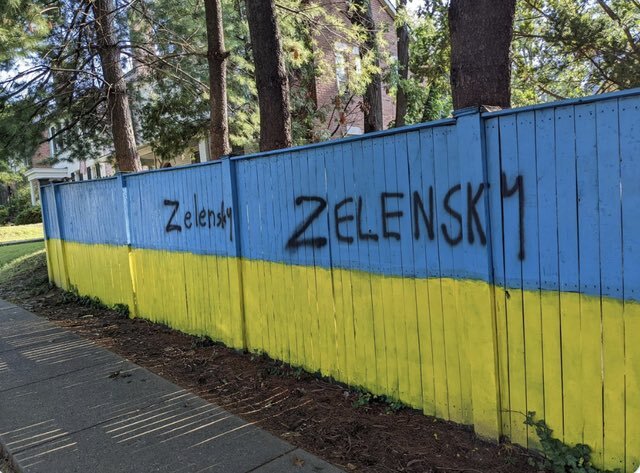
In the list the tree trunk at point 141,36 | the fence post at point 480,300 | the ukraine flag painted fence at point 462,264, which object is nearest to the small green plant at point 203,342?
the ukraine flag painted fence at point 462,264

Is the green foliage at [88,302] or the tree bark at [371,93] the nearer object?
the green foliage at [88,302]

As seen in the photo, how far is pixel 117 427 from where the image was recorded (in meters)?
3.96

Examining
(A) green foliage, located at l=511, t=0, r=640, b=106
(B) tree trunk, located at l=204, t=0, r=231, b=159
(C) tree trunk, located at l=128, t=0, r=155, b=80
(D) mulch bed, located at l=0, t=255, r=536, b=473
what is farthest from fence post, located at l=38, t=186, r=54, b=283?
(A) green foliage, located at l=511, t=0, r=640, b=106

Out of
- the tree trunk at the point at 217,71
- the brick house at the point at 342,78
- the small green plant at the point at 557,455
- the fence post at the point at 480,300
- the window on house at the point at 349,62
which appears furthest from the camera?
the brick house at the point at 342,78

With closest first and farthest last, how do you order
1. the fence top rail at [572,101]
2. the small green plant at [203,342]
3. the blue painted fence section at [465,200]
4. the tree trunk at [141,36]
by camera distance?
1. the fence top rail at [572,101]
2. the blue painted fence section at [465,200]
3. the small green plant at [203,342]
4. the tree trunk at [141,36]

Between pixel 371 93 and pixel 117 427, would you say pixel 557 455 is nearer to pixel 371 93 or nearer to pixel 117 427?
pixel 117 427

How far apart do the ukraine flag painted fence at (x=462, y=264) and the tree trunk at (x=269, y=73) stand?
1021 mm

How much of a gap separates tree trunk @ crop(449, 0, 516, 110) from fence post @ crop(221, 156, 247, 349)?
2373 millimetres

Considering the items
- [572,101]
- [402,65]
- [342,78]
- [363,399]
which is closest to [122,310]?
[363,399]

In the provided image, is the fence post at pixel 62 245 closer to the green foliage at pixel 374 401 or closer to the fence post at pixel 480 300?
the green foliage at pixel 374 401

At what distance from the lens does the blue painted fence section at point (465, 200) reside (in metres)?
2.54

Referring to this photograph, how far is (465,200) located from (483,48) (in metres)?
1.36

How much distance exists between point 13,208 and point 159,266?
3415 cm

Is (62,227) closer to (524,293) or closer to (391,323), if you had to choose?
(391,323)
